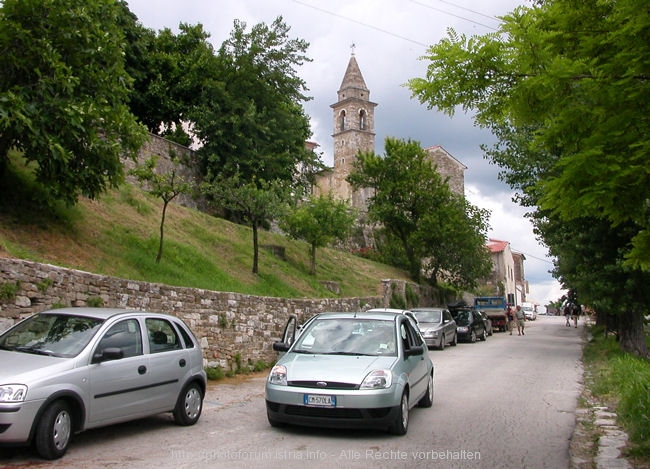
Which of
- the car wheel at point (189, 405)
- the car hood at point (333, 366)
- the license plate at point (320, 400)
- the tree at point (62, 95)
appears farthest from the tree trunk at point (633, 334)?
the tree at point (62, 95)

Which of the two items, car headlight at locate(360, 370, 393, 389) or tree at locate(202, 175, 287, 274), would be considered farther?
tree at locate(202, 175, 287, 274)

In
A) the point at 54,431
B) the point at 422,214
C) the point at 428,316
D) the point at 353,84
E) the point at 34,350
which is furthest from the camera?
the point at 353,84

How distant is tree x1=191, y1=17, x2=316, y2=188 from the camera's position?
26.1 metres

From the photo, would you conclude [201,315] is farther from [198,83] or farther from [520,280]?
[520,280]

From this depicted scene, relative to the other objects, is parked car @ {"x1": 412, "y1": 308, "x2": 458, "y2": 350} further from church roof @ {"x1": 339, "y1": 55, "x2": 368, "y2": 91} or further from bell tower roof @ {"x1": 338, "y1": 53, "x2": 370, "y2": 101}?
church roof @ {"x1": 339, "y1": 55, "x2": 368, "y2": 91}

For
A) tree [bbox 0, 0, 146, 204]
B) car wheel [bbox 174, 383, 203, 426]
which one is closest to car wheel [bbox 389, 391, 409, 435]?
car wheel [bbox 174, 383, 203, 426]

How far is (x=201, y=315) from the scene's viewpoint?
1266 cm

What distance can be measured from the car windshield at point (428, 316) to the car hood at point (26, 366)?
58.2ft

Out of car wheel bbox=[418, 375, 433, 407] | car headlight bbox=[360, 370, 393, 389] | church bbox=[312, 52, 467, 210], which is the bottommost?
car wheel bbox=[418, 375, 433, 407]

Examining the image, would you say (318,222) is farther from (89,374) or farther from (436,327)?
(89,374)

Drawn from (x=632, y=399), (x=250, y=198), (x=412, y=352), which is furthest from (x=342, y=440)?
(x=250, y=198)

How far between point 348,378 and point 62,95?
31.0 feet

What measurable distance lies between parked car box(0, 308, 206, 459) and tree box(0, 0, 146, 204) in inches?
230

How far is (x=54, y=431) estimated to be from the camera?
222 inches
